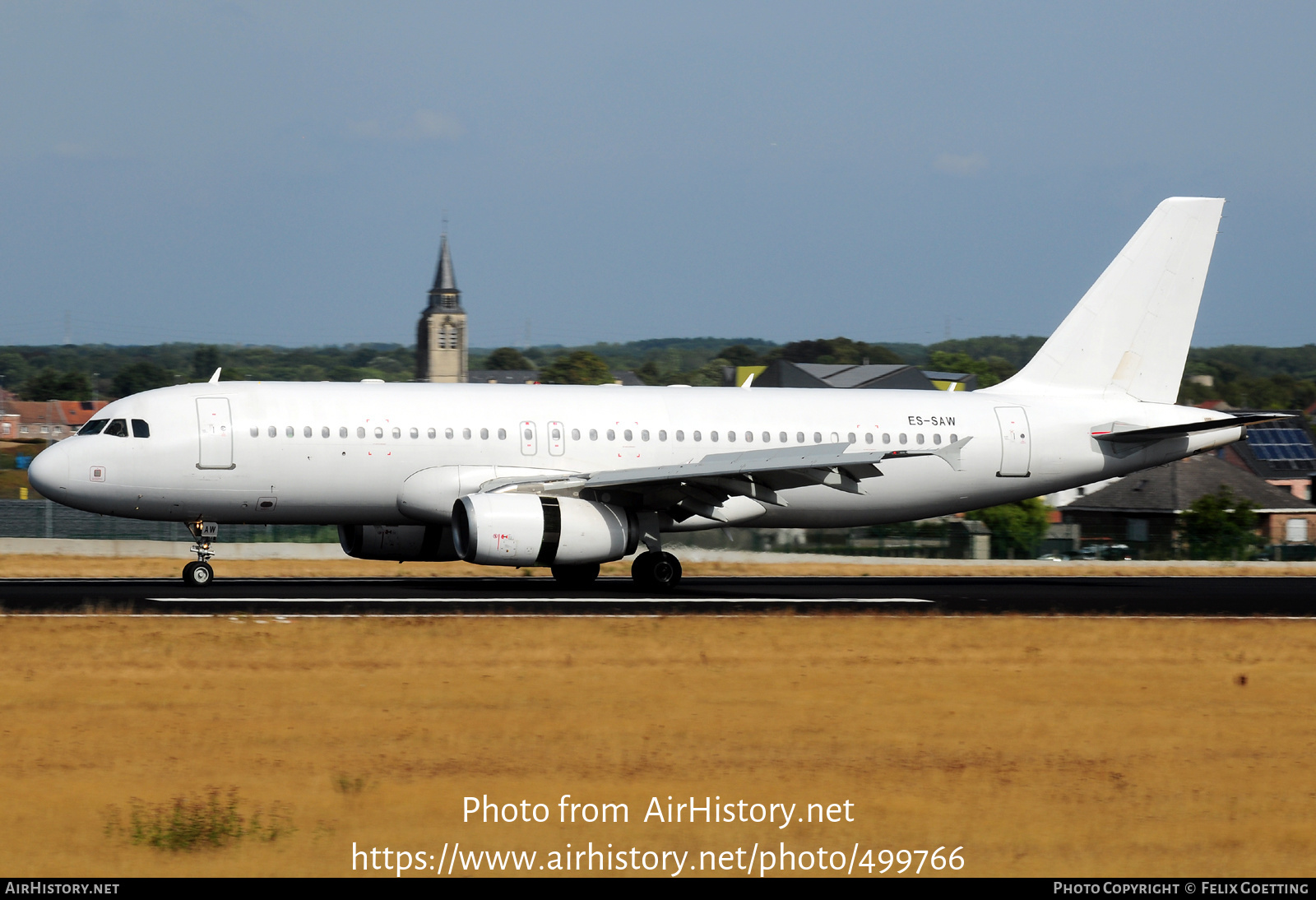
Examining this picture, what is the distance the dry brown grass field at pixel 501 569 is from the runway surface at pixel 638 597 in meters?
2.78

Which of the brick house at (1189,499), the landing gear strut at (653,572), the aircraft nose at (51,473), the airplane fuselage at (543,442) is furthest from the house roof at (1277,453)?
the aircraft nose at (51,473)

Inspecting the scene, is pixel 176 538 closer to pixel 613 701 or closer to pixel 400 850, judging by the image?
pixel 613 701

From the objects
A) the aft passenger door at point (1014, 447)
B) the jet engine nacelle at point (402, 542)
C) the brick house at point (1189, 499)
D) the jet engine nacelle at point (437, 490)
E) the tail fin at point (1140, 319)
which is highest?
the tail fin at point (1140, 319)

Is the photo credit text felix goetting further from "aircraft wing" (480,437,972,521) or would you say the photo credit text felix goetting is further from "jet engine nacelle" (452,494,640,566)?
"aircraft wing" (480,437,972,521)

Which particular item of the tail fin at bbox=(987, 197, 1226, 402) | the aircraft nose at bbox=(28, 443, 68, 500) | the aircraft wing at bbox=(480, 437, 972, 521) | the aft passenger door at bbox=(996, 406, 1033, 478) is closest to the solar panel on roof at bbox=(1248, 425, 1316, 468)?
the tail fin at bbox=(987, 197, 1226, 402)

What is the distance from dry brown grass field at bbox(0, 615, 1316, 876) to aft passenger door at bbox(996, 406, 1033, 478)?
36.8 ft

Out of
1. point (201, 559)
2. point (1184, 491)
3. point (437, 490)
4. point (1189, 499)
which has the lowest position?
point (1189, 499)

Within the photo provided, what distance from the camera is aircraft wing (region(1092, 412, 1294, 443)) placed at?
3166cm

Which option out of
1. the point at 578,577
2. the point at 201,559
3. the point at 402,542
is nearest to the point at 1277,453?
the point at 578,577

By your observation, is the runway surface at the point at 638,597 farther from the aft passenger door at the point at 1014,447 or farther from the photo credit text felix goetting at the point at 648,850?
the photo credit text felix goetting at the point at 648,850

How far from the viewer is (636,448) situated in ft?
97.3

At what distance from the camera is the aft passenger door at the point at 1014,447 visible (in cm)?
3206

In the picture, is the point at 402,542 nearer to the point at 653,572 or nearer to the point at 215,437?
the point at 215,437

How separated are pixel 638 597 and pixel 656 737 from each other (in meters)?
14.0
